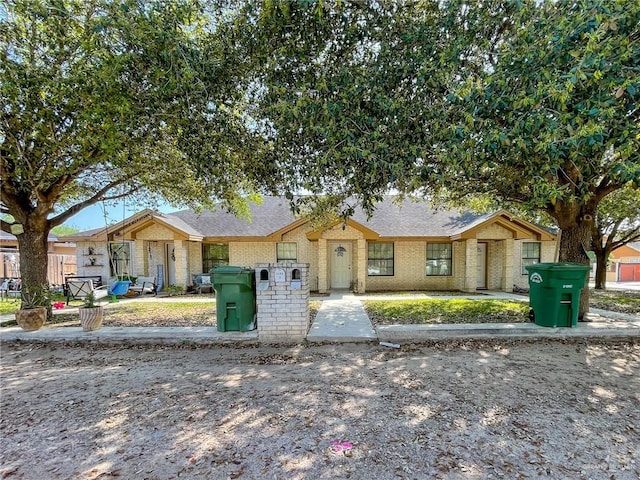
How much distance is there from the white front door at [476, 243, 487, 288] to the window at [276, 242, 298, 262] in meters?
8.31

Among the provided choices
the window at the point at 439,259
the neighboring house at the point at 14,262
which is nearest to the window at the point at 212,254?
the neighboring house at the point at 14,262

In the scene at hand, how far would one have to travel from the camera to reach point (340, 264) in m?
14.7

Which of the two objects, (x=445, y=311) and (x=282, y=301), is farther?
(x=445, y=311)

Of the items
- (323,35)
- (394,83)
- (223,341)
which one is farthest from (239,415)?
(323,35)

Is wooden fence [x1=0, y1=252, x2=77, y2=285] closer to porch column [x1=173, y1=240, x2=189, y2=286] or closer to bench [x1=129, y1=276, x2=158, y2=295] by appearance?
bench [x1=129, y1=276, x2=158, y2=295]

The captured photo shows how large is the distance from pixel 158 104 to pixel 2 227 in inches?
228

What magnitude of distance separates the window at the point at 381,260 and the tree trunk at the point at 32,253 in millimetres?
11022

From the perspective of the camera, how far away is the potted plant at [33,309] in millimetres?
6832

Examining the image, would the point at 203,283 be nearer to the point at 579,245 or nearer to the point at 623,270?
the point at 579,245

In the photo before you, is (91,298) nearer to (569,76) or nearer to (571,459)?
(571,459)

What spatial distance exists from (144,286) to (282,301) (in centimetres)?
952

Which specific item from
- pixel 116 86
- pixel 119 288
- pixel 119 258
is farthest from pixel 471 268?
pixel 119 258

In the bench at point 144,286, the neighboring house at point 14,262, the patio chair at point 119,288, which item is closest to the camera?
the patio chair at point 119,288

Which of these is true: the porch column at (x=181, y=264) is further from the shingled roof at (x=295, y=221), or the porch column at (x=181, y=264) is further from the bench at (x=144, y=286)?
the bench at (x=144, y=286)
